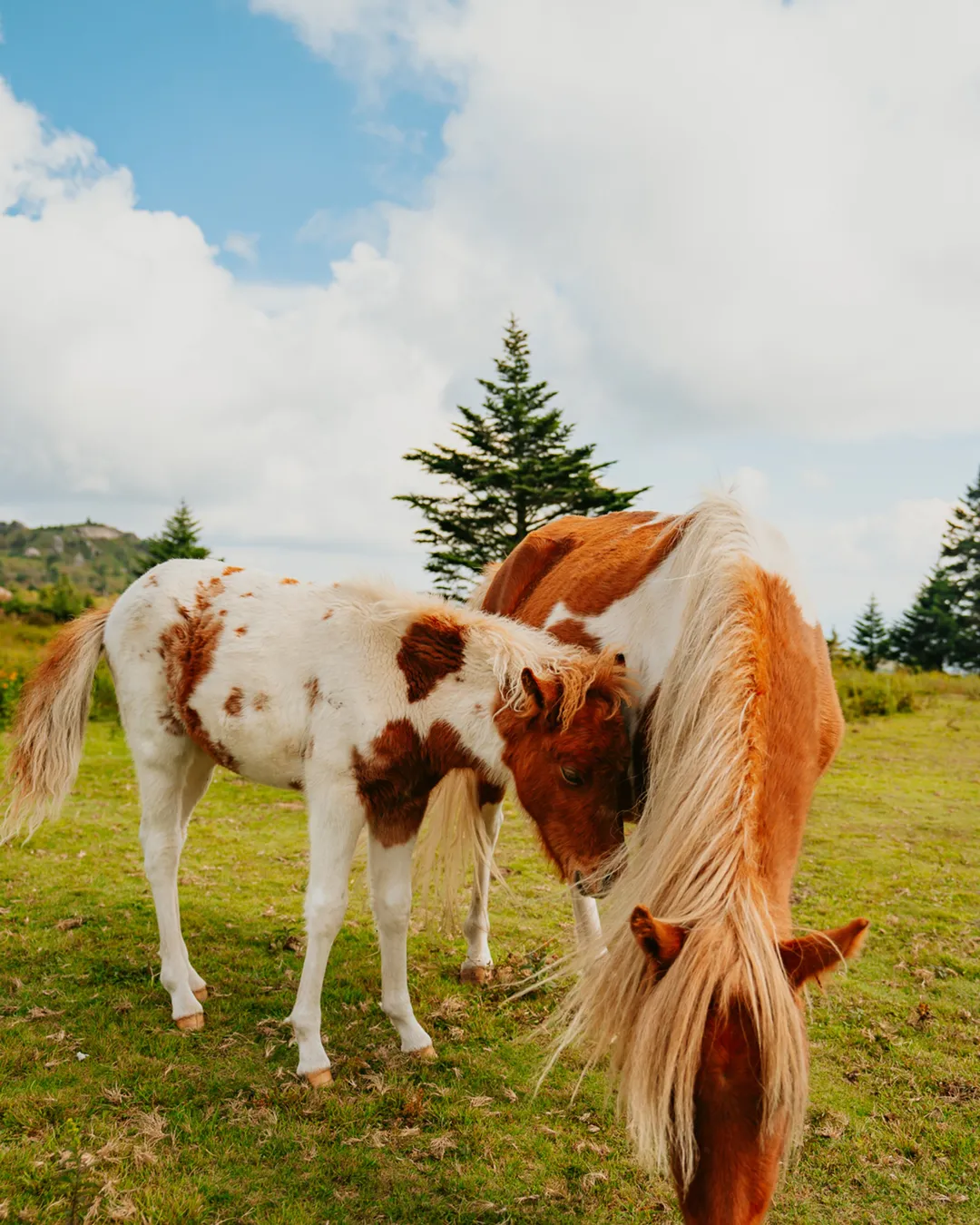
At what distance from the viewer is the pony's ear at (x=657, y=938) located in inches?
75.9

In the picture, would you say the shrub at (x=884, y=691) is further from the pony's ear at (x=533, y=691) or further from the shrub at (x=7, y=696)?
the shrub at (x=7, y=696)

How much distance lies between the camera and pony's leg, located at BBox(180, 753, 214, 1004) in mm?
4059

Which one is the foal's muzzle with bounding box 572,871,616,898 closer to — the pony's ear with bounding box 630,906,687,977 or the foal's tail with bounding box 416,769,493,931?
the pony's ear with bounding box 630,906,687,977

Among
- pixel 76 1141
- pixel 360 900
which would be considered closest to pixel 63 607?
pixel 360 900

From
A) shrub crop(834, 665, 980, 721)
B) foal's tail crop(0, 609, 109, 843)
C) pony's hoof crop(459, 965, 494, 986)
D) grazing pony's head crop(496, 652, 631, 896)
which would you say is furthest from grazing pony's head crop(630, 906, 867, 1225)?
shrub crop(834, 665, 980, 721)

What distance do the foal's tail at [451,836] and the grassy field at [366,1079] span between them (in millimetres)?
514

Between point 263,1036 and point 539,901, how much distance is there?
250 cm

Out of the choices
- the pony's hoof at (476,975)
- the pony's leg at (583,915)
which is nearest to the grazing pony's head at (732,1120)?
the pony's leg at (583,915)

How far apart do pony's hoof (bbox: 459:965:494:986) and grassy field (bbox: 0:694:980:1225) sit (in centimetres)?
10

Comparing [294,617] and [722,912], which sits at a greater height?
[294,617]

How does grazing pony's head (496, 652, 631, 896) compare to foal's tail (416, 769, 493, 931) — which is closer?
grazing pony's head (496, 652, 631, 896)

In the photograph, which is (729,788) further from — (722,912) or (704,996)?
(704,996)

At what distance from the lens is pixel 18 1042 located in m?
3.50

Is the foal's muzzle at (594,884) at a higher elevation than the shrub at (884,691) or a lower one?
lower
